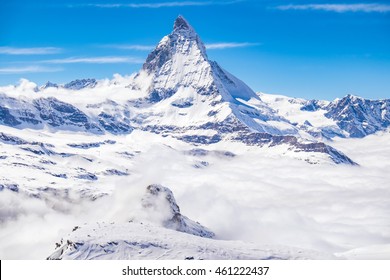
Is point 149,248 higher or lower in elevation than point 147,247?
lower

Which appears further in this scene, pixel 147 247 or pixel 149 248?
pixel 147 247
